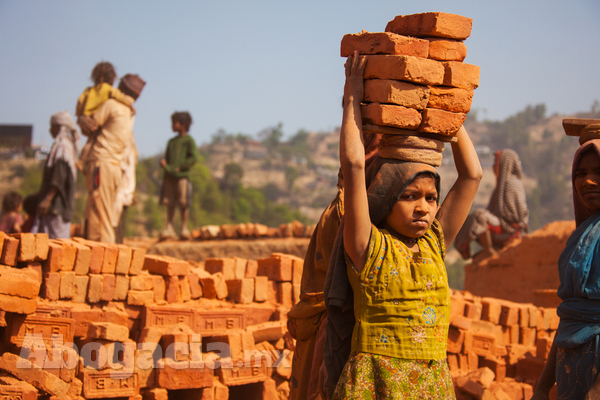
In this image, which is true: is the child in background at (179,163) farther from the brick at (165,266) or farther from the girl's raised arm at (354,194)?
the girl's raised arm at (354,194)

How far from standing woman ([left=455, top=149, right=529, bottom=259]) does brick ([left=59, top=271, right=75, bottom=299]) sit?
25.7 feet

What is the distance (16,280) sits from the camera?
4.06 metres

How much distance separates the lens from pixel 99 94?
27.4 ft

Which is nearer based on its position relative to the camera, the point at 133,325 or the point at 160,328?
the point at 160,328

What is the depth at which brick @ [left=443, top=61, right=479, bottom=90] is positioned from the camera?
8.36 ft

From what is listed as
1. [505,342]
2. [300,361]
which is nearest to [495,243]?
[505,342]

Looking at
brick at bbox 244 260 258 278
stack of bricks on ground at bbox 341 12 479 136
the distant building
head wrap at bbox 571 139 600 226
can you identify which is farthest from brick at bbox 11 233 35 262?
the distant building

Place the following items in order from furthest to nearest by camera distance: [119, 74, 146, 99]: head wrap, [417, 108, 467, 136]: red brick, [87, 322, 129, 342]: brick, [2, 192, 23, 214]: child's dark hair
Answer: [2, 192, 23, 214]: child's dark hair < [119, 74, 146, 99]: head wrap < [87, 322, 129, 342]: brick < [417, 108, 467, 136]: red brick

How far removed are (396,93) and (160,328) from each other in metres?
3.38

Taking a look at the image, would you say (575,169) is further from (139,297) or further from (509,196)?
(509,196)

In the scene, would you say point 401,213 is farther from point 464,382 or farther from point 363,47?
point 464,382

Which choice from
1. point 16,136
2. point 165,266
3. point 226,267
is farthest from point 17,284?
point 16,136

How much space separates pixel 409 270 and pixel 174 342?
282cm

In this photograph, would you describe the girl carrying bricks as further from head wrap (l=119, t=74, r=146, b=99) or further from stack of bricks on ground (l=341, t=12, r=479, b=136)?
head wrap (l=119, t=74, r=146, b=99)
